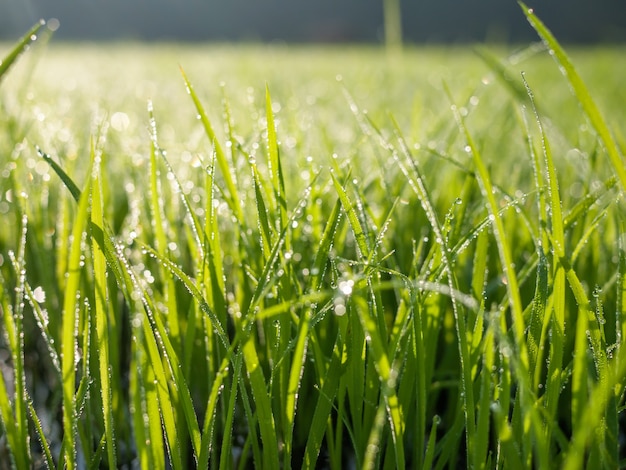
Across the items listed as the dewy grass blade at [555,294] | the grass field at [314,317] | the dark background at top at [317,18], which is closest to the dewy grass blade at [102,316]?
the grass field at [314,317]

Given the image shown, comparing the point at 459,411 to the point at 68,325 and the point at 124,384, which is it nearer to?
the point at 68,325

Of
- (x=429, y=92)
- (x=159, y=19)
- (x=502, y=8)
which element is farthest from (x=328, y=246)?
(x=502, y=8)

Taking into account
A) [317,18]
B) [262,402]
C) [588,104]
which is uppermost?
[317,18]

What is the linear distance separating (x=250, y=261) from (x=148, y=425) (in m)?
0.22

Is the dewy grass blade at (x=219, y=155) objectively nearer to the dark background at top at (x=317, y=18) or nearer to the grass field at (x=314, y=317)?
the grass field at (x=314, y=317)

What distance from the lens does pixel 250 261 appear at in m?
0.58

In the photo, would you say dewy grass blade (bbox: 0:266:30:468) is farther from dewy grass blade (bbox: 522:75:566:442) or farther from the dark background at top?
the dark background at top

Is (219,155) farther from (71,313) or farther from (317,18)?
(317,18)

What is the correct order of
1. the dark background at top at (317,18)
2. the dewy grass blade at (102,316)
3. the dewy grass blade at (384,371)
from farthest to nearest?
the dark background at top at (317,18), the dewy grass blade at (102,316), the dewy grass blade at (384,371)

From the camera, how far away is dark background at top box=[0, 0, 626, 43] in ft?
51.5

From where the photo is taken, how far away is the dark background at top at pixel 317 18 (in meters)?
15.7

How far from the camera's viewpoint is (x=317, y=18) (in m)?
18.7

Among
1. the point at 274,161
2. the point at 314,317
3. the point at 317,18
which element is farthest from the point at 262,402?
the point at 317,18

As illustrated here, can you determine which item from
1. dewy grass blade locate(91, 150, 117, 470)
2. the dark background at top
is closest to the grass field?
dewy grass blade locate(91, 150, 117, 470)
